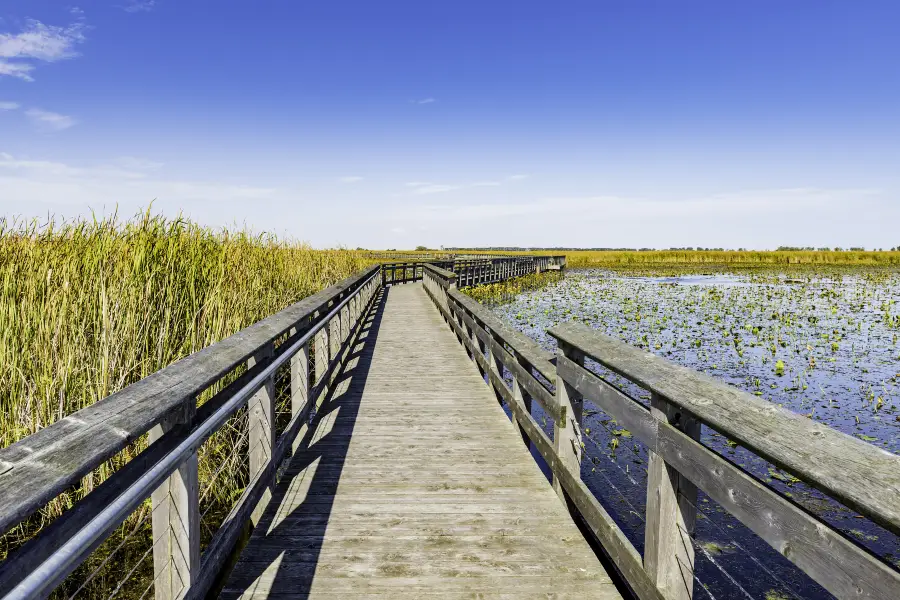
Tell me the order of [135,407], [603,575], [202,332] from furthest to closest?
[202,332], [603,575], [135,407]

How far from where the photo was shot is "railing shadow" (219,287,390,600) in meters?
2.82

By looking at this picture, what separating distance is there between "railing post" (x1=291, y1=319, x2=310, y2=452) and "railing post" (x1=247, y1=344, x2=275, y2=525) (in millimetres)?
999

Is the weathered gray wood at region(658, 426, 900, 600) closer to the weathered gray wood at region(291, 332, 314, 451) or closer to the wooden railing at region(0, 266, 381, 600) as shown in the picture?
the wooden railing at region(0, 266, 381, 600)

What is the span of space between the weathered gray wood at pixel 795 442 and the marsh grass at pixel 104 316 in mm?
3512

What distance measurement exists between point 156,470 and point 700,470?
74.5 inches

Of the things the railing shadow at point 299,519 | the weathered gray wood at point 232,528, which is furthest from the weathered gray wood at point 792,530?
the weathered gray wood at point 232,528

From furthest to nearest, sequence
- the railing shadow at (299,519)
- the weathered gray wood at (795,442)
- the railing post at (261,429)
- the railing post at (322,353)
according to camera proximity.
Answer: the railing post at (322,353), the railing post at (261,429), the railing shadow at (299,519), the weathered gray wood at (795,442)

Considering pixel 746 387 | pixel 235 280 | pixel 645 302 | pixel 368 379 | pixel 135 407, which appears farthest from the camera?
pixel 645 302

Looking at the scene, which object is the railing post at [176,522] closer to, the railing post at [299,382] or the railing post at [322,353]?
the railing post at [299,382]

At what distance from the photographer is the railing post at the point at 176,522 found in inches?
87.7

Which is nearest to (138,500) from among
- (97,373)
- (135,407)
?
(135,407)

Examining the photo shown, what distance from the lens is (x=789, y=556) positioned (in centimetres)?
154

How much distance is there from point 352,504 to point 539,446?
1501 mm

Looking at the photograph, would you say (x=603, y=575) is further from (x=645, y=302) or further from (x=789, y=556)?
(x=645, y=302)
